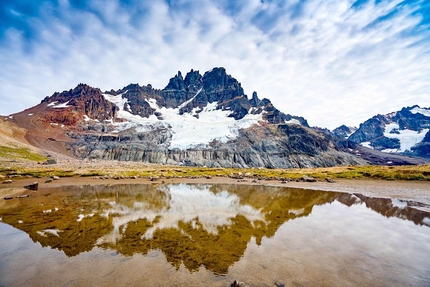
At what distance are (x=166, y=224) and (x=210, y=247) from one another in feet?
14.1

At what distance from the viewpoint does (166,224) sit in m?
12.6

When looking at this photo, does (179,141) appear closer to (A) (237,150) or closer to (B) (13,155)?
(A) (237,150)

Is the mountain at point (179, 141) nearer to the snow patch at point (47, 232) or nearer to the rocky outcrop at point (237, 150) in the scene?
the rocky outcrop at point (237, 150)

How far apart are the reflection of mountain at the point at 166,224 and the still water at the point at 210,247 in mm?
57

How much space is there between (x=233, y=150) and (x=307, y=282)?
143 meters

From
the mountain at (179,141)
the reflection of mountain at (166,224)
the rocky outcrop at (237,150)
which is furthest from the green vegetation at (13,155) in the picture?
the rocky outcrop at (237,150)

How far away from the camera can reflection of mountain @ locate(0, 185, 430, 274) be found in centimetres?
895

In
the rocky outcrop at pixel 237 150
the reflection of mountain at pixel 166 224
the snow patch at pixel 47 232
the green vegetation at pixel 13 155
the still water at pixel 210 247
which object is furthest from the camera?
the rocky outcrop at pixel 237 150

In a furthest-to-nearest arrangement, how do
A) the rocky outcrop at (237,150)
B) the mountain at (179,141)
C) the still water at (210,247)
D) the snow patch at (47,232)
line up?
the rocky outcrop at (237,150) → the mountain at (179,141) → the snow patch at (47,232) → the still water at (210,247)

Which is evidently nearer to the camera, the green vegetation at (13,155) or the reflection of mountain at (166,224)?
the reflection of mountain at (166,224)

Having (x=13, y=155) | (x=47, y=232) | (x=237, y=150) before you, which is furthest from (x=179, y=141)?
(x=47, y=232)

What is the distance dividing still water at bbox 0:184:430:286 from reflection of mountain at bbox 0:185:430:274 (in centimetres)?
6

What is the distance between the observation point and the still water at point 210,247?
6.88 metres

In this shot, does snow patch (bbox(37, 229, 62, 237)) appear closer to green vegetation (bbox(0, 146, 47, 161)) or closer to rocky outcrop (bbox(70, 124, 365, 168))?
green vegetation (bbox(0, 146, 47, 161))
